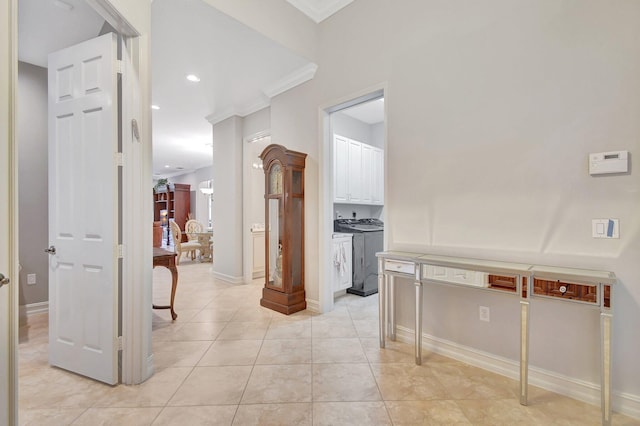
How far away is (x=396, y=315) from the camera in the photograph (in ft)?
9.02

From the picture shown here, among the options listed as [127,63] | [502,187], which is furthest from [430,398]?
[127,63]

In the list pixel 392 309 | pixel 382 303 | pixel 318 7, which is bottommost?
pixel 392 309

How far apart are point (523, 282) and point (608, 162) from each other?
2.91 ft

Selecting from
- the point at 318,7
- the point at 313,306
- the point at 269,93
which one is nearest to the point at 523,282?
the point at 313,306

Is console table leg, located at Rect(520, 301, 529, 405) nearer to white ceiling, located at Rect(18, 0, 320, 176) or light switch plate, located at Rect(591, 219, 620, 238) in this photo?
light switch plate, located at Rect(591, 219, 620, 238)

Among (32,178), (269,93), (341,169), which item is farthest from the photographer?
(341,169)

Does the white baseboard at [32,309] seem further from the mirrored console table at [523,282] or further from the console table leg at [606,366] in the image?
the console table leg at [606,366]

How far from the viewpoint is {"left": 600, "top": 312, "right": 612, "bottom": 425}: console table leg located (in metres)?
1.54

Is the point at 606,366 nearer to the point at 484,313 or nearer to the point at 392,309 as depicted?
the point at 484,313

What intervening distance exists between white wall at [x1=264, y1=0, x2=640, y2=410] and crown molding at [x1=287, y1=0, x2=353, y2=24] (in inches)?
14.0

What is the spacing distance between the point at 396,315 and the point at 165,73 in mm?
3975

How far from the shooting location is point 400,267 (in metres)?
2.36

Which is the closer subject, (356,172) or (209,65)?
(209,65)

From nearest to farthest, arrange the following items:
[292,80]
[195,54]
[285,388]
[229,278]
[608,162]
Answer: [608,162]
[285,388]
[195,54]
[292,80]
[229,278]
